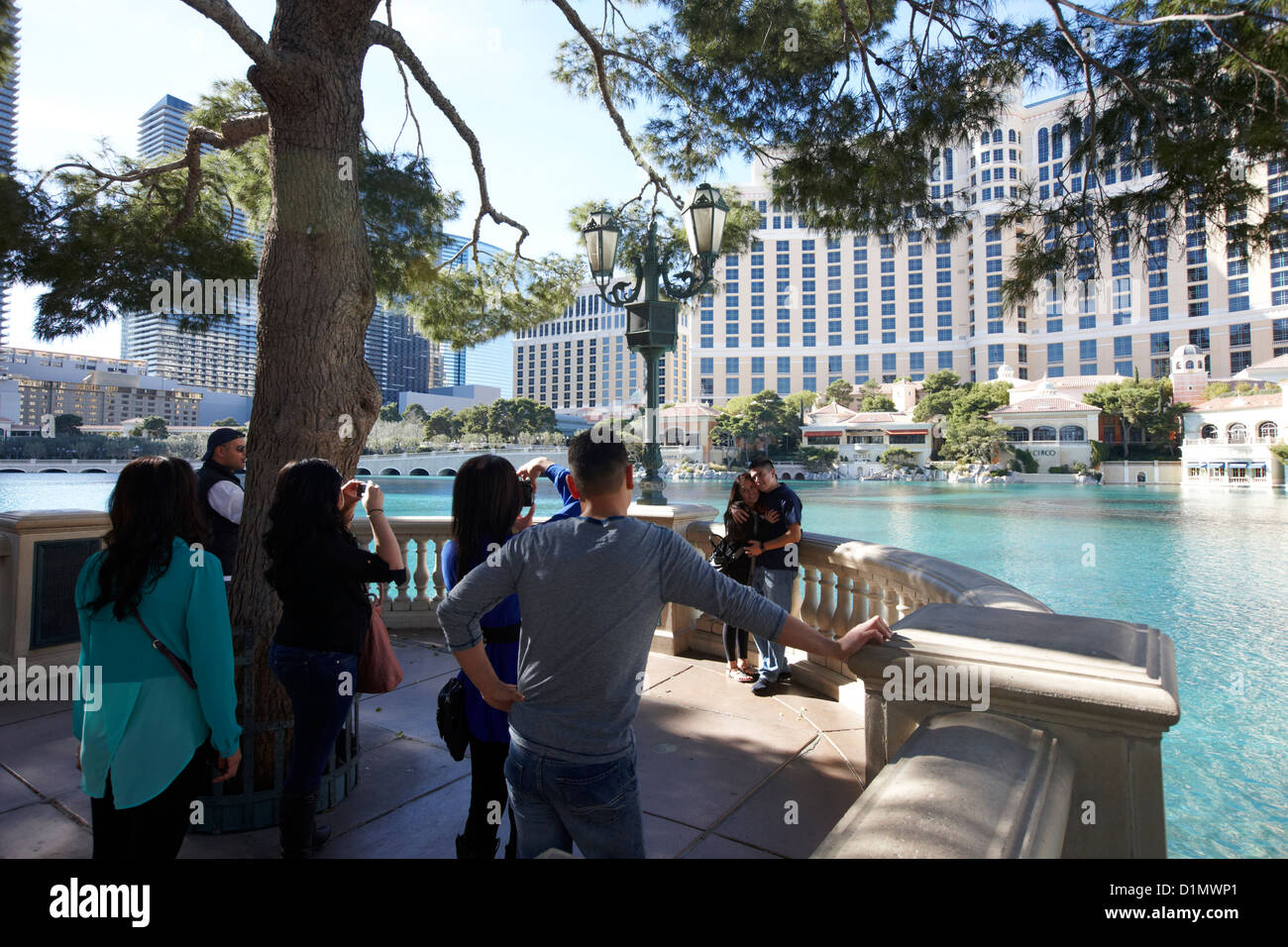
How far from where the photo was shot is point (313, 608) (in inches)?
91.1

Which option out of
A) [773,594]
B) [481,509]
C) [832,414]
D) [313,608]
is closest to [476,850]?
[313,608]

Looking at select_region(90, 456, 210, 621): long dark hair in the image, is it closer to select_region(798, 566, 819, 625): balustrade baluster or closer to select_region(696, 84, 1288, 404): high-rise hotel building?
select_region(798, 566, 819, 625): balustrade baluster

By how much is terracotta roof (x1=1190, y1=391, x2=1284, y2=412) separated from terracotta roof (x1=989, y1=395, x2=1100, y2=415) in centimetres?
801

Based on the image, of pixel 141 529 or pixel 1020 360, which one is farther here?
pixel 1020 360

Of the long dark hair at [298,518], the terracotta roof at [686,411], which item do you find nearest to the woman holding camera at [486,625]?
the long dark hair at [298,518]

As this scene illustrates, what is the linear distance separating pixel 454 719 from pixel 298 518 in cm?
84

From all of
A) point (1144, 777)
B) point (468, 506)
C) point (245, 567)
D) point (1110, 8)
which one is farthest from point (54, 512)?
point (1110, 8)

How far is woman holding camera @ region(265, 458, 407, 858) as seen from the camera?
2256 mm

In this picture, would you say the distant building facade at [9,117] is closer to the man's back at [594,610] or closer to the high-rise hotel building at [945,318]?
the man's back at [594,610]

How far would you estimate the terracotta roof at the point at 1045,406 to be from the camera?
202 ft

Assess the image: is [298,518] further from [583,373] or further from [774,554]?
[583,373]

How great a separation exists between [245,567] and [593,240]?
169 inches

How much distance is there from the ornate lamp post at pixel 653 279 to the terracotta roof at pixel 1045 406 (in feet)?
216

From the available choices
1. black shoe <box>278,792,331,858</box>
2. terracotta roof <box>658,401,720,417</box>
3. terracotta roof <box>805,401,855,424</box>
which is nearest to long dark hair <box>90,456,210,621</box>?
black shoe <box>278,792,331,858</box>
